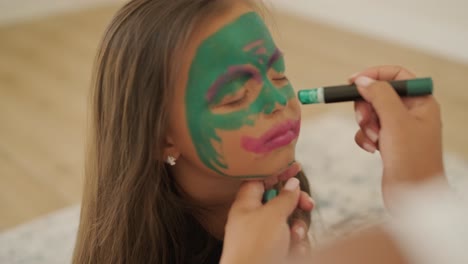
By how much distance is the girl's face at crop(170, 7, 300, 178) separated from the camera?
732mm

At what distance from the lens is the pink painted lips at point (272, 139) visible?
0.75 meters

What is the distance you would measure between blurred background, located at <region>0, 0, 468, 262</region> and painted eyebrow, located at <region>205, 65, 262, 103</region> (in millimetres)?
1109

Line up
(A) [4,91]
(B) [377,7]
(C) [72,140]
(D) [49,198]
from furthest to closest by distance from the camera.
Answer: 1. (B) [377,7]
2. (A) [4,91]
3. (C) [72,140]
4. (D) [49,198]

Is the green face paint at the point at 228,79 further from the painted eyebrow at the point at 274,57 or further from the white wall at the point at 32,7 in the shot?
the white wall at the point at 32,7

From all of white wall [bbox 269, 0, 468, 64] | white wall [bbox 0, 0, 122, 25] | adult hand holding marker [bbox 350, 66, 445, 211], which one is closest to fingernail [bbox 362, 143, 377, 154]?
adult hand holding marker [bbox 350, 66, 445, 211]

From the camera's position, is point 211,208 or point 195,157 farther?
point 211,208

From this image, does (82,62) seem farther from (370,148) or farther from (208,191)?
(370,148)

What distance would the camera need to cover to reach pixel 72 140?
206 cm

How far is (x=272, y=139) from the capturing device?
75 cm

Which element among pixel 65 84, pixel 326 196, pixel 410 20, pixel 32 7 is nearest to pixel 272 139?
pixel 326 196

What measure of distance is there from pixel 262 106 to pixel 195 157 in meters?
0.12

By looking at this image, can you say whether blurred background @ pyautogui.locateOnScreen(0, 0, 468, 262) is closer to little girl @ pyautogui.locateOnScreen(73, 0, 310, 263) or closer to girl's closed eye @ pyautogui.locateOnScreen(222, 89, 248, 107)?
little girl @ pyautogui.locateOnScreen(73, 0, 310, 263)

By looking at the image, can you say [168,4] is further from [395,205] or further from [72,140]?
[72,140]

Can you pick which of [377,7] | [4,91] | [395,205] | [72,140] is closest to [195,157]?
[395,205]
